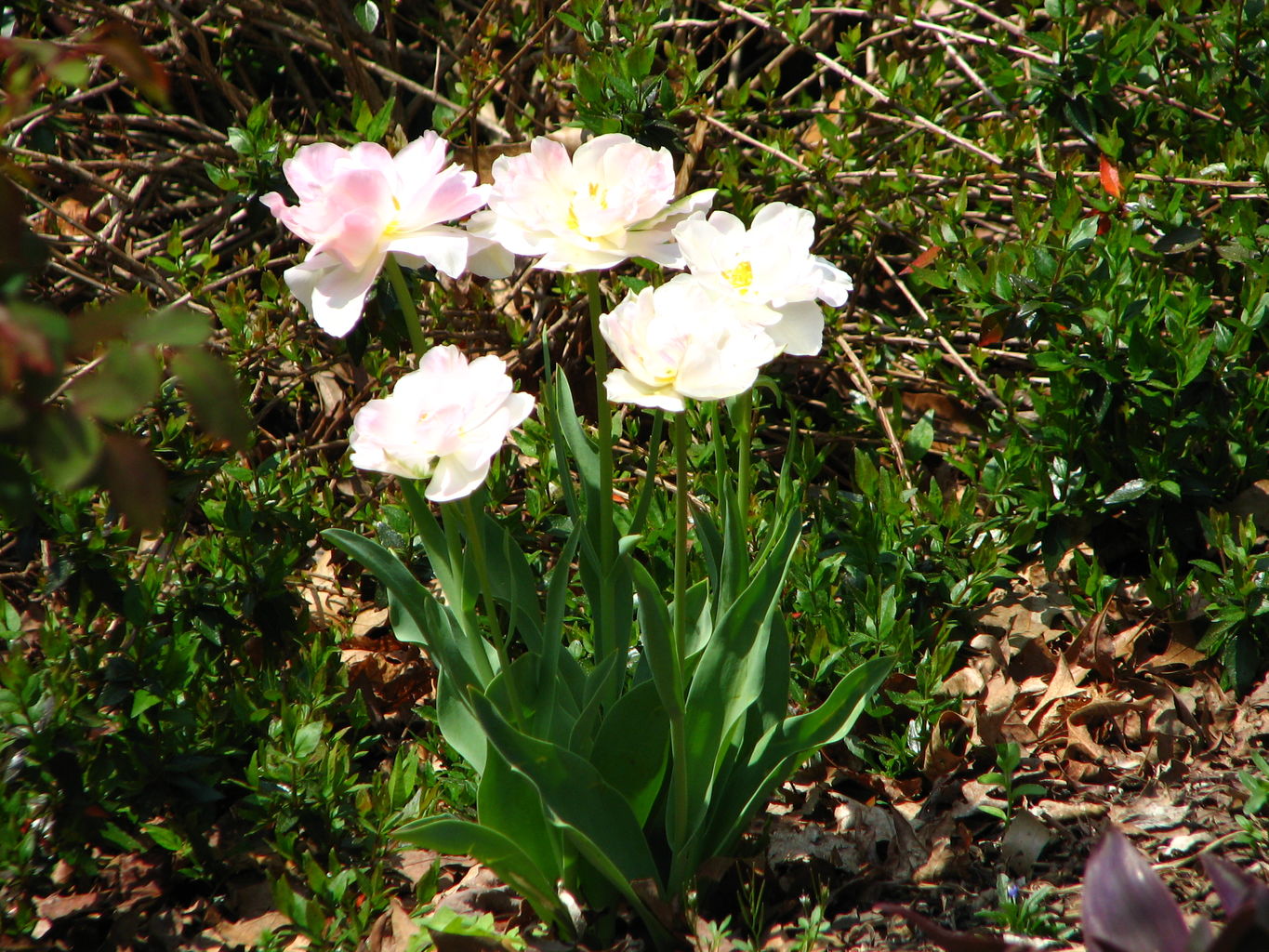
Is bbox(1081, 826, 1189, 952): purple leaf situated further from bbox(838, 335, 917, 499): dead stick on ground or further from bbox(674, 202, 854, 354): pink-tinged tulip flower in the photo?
bbox(838, 335, 917, 499): dead stick on ground

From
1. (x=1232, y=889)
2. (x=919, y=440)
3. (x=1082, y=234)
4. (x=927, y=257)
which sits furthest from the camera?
(x=927, y=257)

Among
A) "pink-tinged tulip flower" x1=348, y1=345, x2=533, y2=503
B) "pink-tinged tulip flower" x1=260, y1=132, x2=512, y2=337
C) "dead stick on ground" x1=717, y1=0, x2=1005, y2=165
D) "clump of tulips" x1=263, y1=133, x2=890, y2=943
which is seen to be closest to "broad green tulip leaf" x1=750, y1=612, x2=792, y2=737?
"clump of tulips" x1=263, y1=133, x2=890, y2=943

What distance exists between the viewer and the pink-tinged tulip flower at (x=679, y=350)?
1.23m

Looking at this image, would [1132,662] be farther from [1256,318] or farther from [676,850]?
[676,850]

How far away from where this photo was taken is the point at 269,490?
2.25 metres

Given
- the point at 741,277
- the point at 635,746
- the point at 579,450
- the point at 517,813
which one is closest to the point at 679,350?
the point at 741,277

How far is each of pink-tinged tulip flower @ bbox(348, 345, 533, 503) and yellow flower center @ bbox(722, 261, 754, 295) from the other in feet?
0.99

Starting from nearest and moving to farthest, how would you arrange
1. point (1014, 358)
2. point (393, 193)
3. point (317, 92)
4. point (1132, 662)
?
point (393, 193), point (1132, 662), point (1014, 358), point (317, 92)

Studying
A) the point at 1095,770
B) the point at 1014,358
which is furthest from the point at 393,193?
the point at 1014,358

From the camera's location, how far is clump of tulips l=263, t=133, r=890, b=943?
1264 mm

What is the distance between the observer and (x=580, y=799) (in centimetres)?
143

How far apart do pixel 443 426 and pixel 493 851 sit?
638 mm

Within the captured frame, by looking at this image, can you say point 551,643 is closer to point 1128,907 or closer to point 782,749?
point 782,749

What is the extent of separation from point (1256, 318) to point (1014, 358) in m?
0.66
